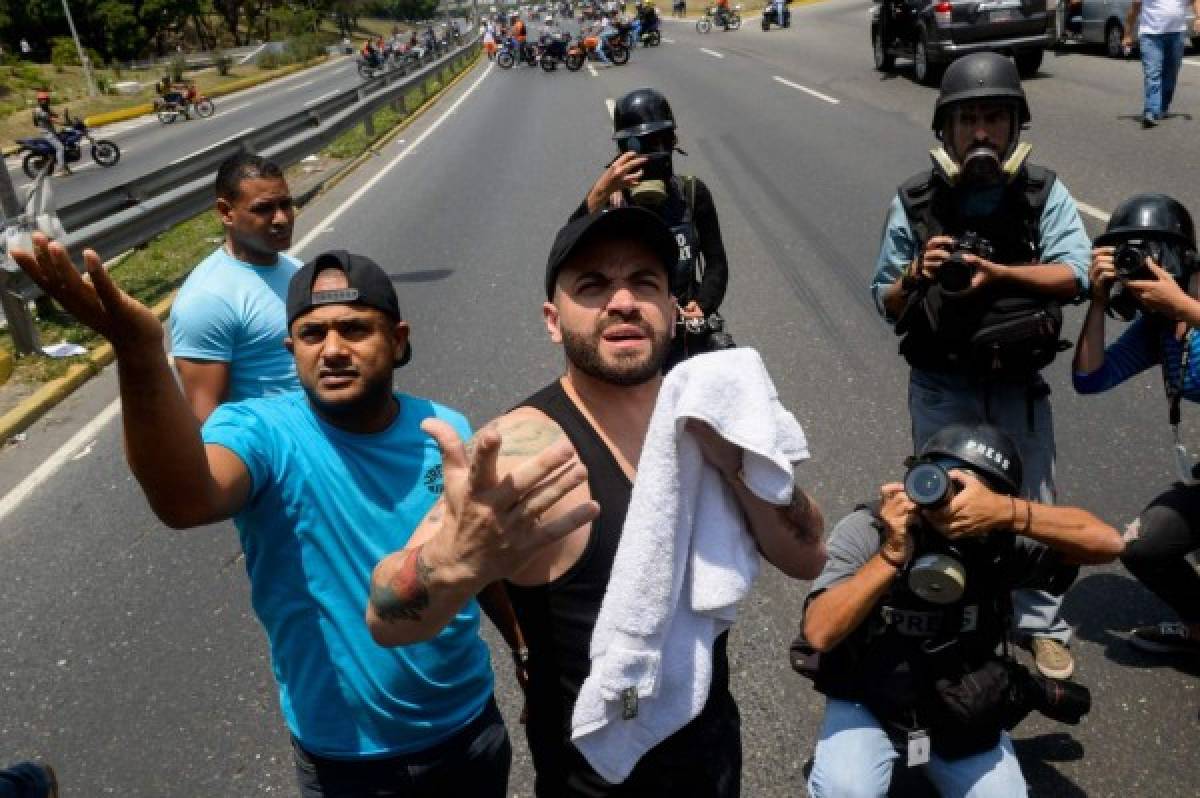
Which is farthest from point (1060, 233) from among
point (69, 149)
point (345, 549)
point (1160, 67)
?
point (69, 149)

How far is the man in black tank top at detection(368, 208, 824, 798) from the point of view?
6.29 ft

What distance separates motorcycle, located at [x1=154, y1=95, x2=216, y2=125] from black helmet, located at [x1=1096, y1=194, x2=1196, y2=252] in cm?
3547

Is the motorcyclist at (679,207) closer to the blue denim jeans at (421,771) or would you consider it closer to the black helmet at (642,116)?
the black helmet at (642,116)

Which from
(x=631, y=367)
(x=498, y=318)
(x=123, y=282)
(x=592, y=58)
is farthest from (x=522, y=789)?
(x=592, y=58)

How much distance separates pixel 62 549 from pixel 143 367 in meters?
3.64

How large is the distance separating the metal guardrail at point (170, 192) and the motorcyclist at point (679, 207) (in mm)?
2050

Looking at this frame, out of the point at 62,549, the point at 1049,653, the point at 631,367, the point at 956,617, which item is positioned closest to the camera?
the point at 631,367

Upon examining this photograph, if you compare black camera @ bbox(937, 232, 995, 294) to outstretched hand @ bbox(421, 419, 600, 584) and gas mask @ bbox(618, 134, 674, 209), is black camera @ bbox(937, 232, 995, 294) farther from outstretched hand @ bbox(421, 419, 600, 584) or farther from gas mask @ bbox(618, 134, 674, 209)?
outstretched hand @ bbox(421, 419, 600, 584)

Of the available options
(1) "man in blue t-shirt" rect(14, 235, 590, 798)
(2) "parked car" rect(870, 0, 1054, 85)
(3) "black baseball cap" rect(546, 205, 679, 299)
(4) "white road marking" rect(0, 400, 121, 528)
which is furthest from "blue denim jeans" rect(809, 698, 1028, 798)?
(2) "parked car" rect(870, 0, 1054, 85)

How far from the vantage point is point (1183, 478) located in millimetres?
3547

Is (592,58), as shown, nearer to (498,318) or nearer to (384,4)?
(498,318)

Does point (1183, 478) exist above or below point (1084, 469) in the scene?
above

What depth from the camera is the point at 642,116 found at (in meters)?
4.52

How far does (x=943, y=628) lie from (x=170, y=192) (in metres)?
9.51
